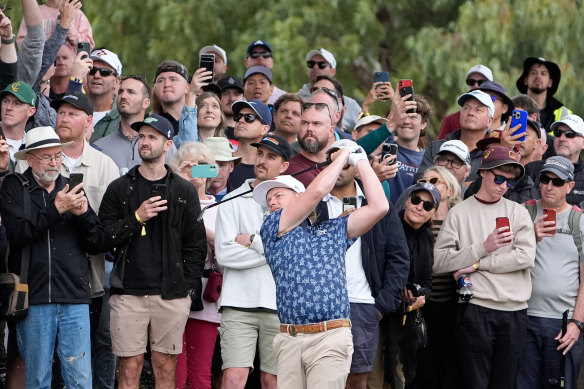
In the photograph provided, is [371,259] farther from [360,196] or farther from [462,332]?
[462,332]

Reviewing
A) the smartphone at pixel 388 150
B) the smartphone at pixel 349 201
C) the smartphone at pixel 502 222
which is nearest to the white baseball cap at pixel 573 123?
the smartphone at pixel 502 222

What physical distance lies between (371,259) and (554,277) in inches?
88.1

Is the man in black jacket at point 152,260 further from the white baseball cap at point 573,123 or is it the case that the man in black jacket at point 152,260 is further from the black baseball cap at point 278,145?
the white baseball cap at point 573,123

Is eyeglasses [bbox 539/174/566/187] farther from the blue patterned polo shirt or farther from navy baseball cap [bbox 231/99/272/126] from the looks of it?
the blue patterned polo shirt

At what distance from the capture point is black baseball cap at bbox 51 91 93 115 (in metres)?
11.5

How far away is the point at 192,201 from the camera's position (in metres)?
11.1

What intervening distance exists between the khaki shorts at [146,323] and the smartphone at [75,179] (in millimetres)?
1075

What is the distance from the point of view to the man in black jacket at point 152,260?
421 inches

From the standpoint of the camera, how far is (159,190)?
1088cm

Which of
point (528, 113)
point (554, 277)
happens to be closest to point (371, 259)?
point (554, 277)

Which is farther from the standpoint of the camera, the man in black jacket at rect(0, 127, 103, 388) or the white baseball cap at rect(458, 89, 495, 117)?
the white baseball cap at rect(458, 89, 495, 117)

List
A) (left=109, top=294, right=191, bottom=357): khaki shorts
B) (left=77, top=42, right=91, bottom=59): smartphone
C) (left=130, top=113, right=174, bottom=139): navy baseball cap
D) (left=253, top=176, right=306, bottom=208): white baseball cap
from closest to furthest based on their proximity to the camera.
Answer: (left=253, top=176, right=306, bottom=208): white baseball cap < (left=109, top=294, right=191, bottom=357): khaki shorts < (left=130, top=113, right=174, bottom=139): navy baseball cap < (left=77, top=42, right=91, bottom=59): smartphone

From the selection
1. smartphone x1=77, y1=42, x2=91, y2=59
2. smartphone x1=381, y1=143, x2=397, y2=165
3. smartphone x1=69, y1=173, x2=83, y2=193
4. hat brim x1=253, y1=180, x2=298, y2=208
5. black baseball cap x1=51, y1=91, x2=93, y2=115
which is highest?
smartphone x1=77, y1=42, x2=91, y2=59

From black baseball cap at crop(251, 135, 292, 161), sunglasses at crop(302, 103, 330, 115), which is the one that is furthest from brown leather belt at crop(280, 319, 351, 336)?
sunglasses at crop(302, 103, 330, 115)
